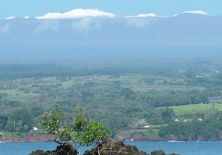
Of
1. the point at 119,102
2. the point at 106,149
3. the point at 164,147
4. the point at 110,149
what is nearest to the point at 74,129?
the point at 106,149

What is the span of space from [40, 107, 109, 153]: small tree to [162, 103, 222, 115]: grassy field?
88552 millimetres

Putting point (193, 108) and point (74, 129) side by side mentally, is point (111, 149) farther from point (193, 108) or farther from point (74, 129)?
point (193, 108)

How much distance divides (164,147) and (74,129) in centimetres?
6437

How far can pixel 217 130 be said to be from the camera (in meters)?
132

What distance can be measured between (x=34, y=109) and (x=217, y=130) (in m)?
24.2

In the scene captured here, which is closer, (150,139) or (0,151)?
(0,151)

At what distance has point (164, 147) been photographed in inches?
4456

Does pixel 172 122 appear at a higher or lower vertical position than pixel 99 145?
lower

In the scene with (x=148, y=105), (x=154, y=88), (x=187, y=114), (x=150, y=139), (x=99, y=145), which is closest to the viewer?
(x=99, y=145)

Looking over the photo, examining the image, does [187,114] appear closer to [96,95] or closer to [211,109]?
[211,109]

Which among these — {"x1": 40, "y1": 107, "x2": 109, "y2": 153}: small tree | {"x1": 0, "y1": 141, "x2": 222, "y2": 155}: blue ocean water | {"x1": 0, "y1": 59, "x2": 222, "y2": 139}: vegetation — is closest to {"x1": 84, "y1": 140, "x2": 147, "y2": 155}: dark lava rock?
{"x1": 40, "y1": 107, "x2": 109, "y2": 153}: small tree

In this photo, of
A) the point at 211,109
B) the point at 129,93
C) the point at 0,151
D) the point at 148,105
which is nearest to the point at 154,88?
the point at 129,93

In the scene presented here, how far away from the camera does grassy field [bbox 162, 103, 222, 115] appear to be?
140 metres

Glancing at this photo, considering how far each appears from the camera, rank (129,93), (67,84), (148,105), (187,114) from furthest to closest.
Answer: (67,84), (129,93), (148,105), (187,114)
